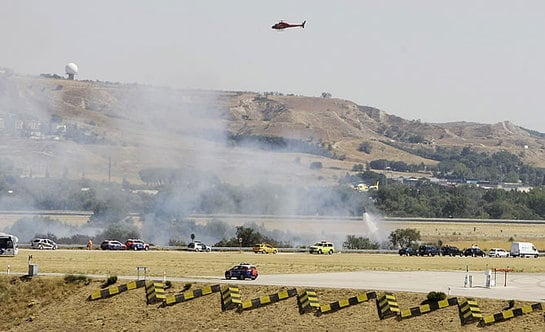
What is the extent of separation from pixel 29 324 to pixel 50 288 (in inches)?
180

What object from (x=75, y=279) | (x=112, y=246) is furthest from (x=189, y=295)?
(x=112, y=246)

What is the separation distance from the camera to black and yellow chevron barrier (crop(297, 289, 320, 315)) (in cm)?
6744

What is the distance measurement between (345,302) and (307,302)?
86.6 inches

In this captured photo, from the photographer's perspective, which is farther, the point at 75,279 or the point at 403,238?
the point at 403,238

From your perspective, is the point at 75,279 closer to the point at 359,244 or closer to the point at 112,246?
the point at 112,246

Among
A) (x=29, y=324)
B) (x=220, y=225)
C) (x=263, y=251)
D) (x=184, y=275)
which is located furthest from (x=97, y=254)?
(x=220, y=225)

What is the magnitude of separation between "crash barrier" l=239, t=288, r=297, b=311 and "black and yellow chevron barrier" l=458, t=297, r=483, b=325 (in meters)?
10.5

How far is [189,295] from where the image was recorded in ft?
236

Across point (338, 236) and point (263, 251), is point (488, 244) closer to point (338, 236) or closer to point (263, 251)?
point (338, 236)

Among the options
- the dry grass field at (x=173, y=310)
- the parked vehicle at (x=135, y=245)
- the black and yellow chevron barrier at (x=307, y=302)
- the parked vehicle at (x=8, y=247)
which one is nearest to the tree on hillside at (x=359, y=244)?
the parked vehicle at (x=135, y=245)

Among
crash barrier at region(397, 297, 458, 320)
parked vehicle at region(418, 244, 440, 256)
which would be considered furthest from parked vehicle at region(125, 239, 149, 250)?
crash barrier at region(397, 297, 458, 320)

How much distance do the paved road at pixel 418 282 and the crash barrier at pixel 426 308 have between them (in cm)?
411

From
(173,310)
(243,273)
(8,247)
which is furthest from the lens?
(8,247)

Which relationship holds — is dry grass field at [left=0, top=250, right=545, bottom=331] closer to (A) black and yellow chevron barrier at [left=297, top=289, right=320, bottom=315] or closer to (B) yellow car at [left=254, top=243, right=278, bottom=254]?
(A) black and yellow chevron barrier at [left=297, top=289, right=320, bottom=315]
